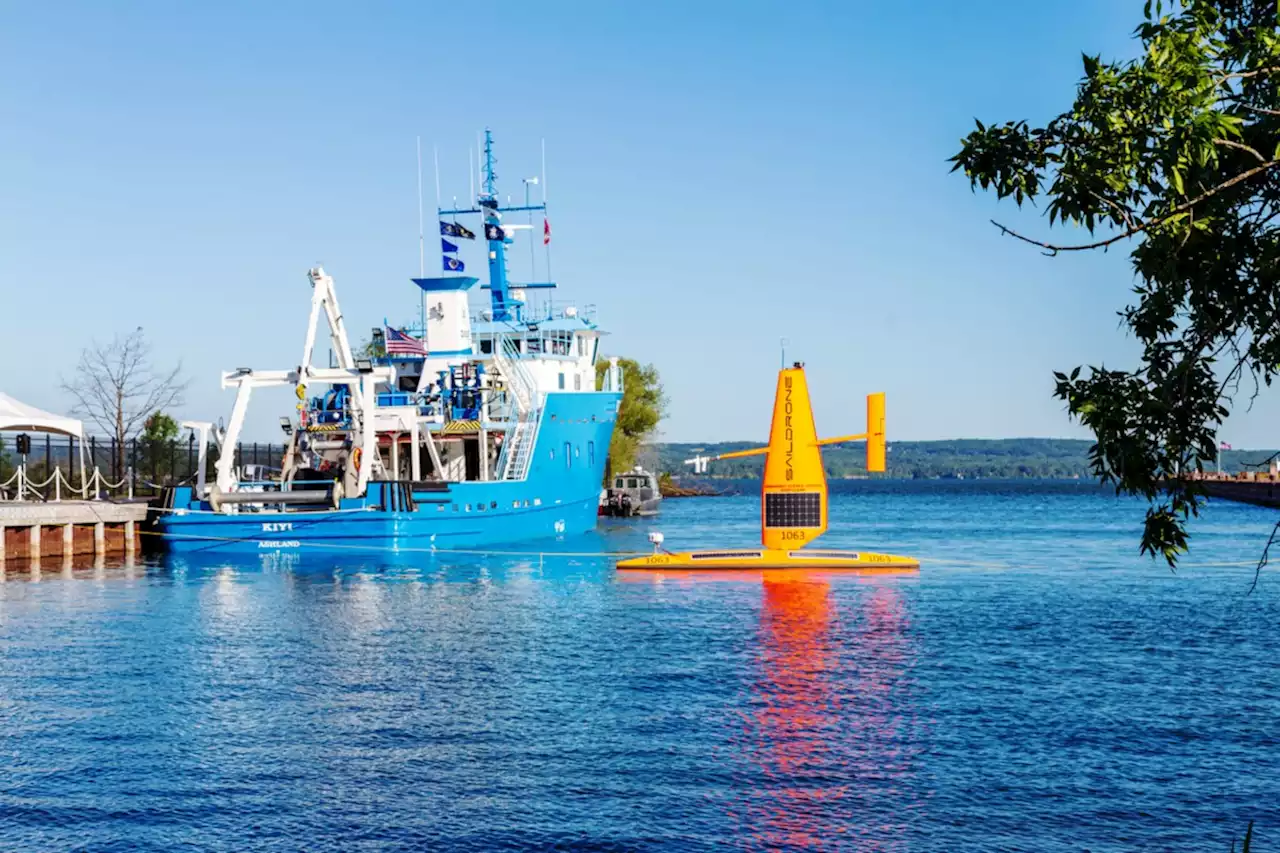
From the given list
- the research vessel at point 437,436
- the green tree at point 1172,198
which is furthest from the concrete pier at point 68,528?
the green tree at point 1172,198

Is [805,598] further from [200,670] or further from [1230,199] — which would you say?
[1230,199]

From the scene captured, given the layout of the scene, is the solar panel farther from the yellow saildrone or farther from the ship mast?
the ship mast

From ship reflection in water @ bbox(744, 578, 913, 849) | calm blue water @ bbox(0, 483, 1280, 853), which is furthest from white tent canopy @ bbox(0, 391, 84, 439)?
ship reflection in water @ bbox(744, 578, 913, 849)

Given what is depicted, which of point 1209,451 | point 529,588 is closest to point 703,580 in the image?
point 529,588

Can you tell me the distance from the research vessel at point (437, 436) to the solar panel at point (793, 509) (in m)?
14.0

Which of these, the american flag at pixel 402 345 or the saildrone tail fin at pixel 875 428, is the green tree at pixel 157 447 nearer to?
the american flag at pixel 402 345

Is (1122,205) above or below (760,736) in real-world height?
above

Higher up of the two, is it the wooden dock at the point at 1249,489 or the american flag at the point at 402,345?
the american flag at the point at 402,345

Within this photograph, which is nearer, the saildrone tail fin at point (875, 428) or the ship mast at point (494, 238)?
the saildrone tail fin at point (875, 428)

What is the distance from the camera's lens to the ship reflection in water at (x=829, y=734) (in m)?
13.3

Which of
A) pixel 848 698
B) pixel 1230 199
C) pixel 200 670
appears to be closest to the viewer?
pixel 1230 199

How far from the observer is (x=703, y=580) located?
3600 centimetres

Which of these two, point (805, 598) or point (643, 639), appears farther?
point (805, 598)

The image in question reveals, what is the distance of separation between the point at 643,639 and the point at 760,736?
872 centimetres
